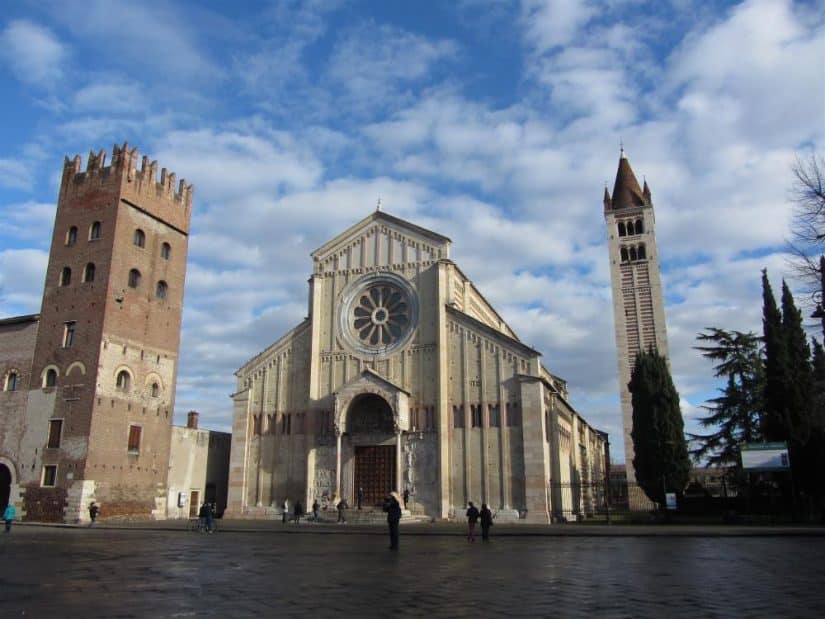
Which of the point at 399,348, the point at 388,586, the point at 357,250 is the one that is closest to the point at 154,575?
the point at 388,586

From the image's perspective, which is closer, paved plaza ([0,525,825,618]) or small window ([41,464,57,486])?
paved plaza ([0,525,825,618])

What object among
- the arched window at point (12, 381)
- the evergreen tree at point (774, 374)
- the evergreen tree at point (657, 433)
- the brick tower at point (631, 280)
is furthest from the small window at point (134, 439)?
the brick tower at point (631, 280)

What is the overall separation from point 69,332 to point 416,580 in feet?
110

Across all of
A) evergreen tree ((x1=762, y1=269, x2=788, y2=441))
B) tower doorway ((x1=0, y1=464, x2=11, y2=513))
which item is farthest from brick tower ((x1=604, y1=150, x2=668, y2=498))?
tower doorway ((x1=0, y1=464, x2=11, y2=513))

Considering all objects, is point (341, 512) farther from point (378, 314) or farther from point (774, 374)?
point (774, 374)

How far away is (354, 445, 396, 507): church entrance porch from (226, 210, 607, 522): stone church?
0.18 feet

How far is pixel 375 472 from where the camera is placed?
3556cm

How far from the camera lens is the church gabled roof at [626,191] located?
208 feet

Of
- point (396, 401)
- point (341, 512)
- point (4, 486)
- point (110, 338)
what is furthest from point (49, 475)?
point (396, 401)

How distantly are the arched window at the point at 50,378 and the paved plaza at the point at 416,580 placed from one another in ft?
64.6

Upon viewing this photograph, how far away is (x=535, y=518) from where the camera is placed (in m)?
31.6

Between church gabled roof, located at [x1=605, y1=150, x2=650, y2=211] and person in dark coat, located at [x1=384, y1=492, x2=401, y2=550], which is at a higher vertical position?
church gabled roof, located at [x1=605, y1=150, x2=650, y2=211]

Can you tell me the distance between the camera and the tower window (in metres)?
38.8

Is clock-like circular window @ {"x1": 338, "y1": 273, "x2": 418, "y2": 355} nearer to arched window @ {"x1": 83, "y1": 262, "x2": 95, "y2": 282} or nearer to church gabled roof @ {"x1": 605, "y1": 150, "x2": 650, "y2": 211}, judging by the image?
arched window @ {"x1": 83, "y1": 262, "x2": 95, "y2": 282}
